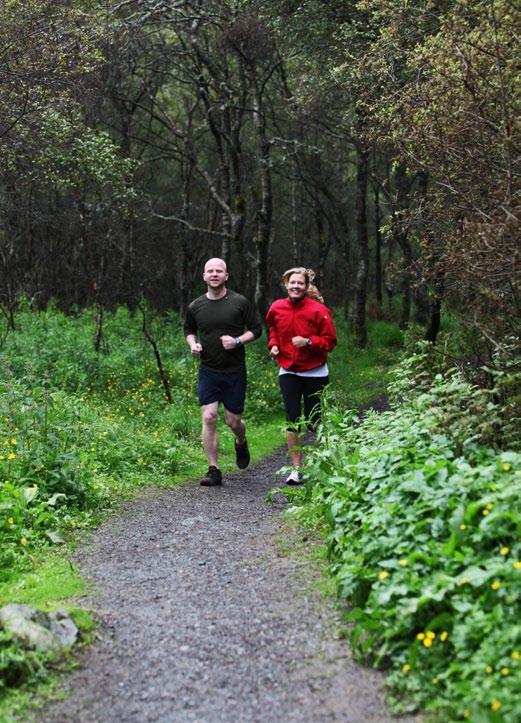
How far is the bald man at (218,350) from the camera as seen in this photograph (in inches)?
354

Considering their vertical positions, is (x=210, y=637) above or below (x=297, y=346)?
below

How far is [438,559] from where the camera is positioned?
4238 mm

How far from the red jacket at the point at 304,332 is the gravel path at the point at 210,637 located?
211cm

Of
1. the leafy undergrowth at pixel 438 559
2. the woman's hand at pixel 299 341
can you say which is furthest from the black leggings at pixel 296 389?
the leafy undergrowth at pixel 438 559

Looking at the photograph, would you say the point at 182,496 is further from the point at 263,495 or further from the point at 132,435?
the point at 132,435

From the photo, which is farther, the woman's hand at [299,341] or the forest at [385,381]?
the woman's hand at [299,341]

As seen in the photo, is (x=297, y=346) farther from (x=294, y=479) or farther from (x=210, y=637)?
(x=210, y=637)

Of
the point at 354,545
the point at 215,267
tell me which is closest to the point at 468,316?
the point at 354,545

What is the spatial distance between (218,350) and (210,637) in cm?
464

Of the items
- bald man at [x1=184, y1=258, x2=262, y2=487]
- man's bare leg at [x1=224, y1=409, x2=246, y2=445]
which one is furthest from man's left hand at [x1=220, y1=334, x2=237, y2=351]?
man's bare leg at [x1=224, y1=409, x2=246, y2=445]

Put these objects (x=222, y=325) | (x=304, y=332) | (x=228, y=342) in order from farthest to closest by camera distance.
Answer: (x=222, y=325)
(x=228, y=342)
(x=304, y=332)

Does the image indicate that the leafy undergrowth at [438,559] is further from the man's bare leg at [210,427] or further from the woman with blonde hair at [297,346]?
the man's bare leg at [210,427]

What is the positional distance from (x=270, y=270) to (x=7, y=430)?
32.1m

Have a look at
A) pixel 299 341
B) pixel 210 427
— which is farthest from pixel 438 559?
pixel 210 427
